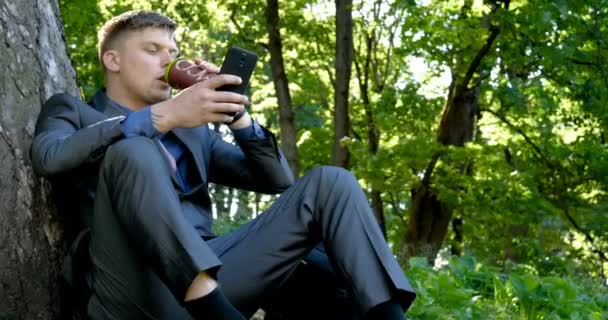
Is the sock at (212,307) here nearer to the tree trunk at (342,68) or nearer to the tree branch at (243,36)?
the tree trunk at (342,68)

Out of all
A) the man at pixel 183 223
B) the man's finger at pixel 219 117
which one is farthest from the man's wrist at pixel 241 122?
Result: the man's finger at pixel 219 117

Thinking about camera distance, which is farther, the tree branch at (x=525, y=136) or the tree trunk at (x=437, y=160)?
the tree trunk at (x=437, y=160)

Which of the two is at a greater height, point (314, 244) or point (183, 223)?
point (183, 223)

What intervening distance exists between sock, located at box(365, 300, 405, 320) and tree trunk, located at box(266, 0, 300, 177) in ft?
40.5

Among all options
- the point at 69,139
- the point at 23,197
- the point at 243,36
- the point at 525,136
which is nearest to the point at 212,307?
the point at 69,139

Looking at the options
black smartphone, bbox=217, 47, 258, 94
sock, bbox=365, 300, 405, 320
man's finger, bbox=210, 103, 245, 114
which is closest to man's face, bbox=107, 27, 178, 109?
black smartphone, bbox=217, 47, 258, 94

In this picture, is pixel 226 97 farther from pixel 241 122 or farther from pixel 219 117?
pixel 241 122

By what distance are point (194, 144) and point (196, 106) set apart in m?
0.58

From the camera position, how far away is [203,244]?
10.0 feet

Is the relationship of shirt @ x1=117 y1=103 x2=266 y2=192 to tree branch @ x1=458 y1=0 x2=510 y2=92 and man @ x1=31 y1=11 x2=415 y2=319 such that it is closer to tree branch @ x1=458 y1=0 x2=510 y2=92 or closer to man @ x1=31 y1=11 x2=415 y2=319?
man @ x1=31 y1=11 x2=415 y2=319

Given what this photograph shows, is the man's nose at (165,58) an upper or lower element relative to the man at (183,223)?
upper

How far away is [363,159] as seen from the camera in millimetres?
15703

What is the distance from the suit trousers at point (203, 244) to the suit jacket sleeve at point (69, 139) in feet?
0.49

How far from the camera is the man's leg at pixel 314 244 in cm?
318
